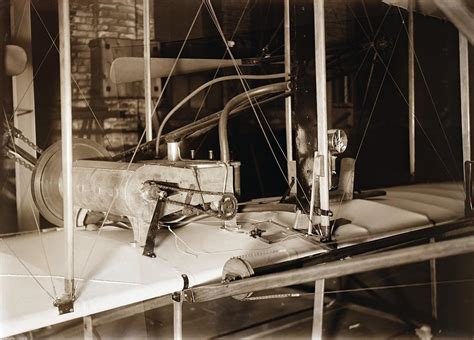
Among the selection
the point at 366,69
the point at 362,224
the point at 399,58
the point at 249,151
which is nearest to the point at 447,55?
the point at 399,58

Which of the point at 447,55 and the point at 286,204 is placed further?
the point at 447,55

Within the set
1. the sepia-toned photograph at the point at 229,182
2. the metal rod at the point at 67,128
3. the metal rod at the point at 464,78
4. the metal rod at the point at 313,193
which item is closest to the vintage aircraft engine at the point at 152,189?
the sepia-toned photograph at the point at 229,182

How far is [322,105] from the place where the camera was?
7.90 ft

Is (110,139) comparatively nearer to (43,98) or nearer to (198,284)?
(43,98)

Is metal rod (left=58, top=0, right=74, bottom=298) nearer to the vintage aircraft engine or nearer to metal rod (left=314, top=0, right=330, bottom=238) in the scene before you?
the vintage aircraft engine

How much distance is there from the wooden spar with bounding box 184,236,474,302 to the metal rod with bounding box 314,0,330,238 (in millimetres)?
826

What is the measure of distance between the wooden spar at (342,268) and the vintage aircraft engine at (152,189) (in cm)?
42

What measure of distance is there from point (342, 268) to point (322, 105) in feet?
3.90

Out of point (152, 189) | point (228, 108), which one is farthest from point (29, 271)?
point (228, 108)

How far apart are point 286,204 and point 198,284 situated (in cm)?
110

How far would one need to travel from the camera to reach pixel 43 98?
4.03 m

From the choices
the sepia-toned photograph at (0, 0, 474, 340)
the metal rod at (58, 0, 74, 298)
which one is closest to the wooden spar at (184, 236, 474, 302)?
the sepia-toned photograph at (0, 0, 474, 340)

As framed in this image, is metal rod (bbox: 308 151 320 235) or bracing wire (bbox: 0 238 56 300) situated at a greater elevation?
metal rod (bbox: 308 151 320 235)

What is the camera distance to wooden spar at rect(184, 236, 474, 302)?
3.53 feet
